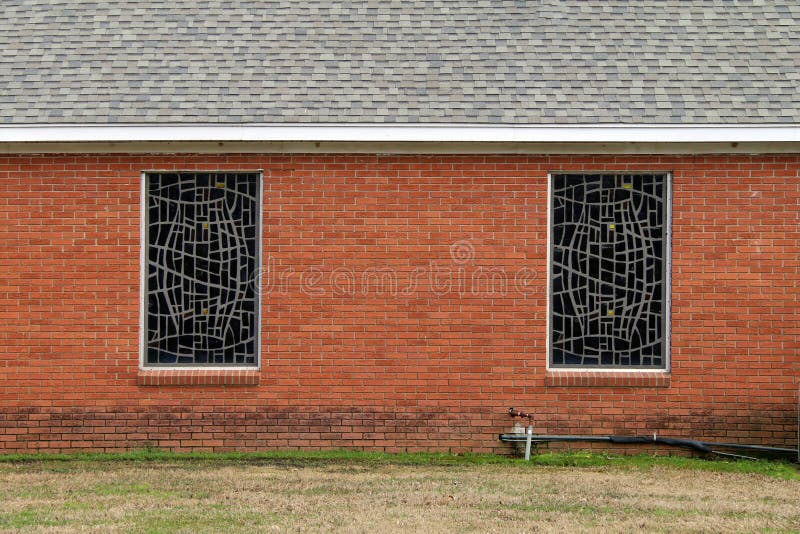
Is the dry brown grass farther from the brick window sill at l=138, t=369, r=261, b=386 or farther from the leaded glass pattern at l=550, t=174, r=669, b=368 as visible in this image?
the leaded glass pattern at l=550, t=174, r=669, b=368

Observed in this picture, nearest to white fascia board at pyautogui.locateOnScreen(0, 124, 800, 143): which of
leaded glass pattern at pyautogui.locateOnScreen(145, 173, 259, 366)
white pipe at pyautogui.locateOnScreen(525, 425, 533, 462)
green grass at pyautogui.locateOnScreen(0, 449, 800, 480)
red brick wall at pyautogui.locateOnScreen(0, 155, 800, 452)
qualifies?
red brick wall at pyautogui.locateOnScreen(0, 155, 800, 452)

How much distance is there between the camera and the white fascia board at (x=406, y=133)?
34.0 ft

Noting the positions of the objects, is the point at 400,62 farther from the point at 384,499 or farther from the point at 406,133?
the point at 384,499

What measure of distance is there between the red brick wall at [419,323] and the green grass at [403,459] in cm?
16

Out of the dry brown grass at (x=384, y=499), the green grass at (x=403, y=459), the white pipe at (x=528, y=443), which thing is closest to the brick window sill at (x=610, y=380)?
the white pipe at (x=528, y=443)

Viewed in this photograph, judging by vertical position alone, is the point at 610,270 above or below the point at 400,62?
below

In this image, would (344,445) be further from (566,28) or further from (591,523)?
(566,28)

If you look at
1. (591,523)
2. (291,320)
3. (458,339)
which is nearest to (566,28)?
(458,339)

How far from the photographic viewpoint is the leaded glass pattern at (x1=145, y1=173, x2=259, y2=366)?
35.3 ft

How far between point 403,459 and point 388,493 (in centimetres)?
161

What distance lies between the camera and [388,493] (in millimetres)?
8820

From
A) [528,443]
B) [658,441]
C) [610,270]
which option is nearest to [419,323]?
[528,443]

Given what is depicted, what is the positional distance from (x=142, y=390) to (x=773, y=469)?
20.9ft

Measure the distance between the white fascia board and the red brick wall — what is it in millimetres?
352
